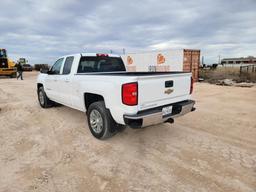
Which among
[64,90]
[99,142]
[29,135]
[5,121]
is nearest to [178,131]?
[99,142]

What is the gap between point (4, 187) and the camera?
2635 mm

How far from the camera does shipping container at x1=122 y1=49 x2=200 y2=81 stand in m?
15.6

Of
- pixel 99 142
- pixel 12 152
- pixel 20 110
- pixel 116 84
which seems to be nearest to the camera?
pixel 116 84

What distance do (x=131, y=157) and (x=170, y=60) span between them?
46.0 ft

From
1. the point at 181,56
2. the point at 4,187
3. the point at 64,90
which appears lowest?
the point at 4,187

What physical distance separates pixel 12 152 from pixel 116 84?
2329 mm

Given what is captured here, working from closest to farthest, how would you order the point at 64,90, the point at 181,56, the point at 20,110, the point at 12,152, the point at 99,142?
1. the point at 12,152
2. the point at 99,142
3. the point at 64,90
4. the point at 20,110
5. the point at 181,56

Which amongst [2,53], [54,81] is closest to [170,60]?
[54,81]

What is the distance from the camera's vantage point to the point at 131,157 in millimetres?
3422

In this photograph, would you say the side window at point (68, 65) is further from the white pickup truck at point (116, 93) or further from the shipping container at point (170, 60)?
the shipping container at point (170, 60)

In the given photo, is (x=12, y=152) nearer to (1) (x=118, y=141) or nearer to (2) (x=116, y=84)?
(1) (x=118, y=141)

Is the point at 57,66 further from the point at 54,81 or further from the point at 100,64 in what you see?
the point at 100,64

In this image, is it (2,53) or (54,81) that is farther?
(2,53)

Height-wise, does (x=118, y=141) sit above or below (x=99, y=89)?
below
